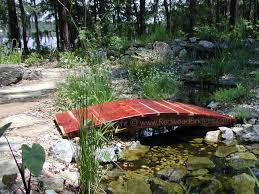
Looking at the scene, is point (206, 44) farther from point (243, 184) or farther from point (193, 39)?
point (243, 184)

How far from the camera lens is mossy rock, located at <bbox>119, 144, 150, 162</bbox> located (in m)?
4.64

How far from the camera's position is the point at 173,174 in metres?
4.09

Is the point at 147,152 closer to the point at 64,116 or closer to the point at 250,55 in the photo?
the point at 64,116

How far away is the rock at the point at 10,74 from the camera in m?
8.27

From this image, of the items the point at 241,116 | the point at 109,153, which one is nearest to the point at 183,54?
the point at 241,116

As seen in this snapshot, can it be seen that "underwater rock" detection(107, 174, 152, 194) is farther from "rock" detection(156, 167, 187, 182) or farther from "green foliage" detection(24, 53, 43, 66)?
"green foliage" detection(24, 53, 43, 66)

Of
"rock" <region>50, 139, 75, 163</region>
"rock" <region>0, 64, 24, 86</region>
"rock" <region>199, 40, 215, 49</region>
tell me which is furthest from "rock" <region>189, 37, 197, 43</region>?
"rock" <region>50, 139, 75, 163</region>

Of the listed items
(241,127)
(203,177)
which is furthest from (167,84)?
(203,177)

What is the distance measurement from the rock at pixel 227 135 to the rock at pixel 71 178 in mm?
2298

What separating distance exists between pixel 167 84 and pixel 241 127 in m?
1.96

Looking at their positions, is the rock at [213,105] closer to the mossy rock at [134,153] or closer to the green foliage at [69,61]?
the mossy rock at [134,153]

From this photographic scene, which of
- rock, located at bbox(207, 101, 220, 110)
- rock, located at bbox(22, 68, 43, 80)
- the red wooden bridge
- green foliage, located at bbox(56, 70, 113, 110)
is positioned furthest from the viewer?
rock, located at bbox(22, 68, 43, 80)

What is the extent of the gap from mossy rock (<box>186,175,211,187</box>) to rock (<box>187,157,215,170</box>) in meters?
0.27

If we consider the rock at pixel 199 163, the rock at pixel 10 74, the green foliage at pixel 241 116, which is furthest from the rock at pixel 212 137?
the rock at pixel 10 74
